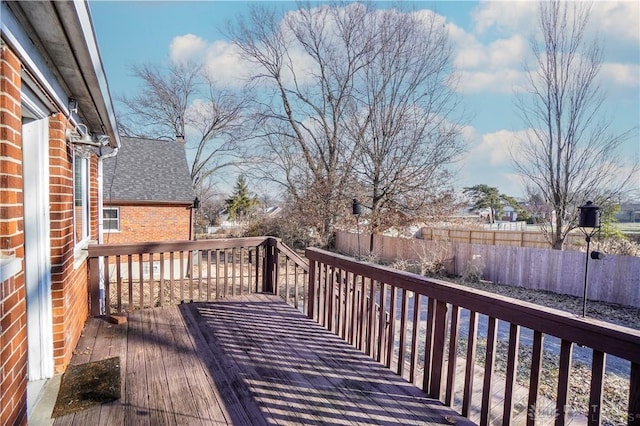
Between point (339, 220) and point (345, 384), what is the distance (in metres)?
11.3

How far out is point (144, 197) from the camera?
11.3 metres

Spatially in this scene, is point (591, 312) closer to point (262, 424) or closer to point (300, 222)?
point (262, 424)

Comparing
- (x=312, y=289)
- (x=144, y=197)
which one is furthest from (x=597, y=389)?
(x=144, y=197)

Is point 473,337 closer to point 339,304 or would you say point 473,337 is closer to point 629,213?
point 339,304

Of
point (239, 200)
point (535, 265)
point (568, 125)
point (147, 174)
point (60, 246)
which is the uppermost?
point (568, 125)

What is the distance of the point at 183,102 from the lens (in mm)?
19891

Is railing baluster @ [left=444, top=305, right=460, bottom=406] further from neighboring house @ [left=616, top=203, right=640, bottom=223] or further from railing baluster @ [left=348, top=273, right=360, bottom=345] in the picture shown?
neighboring house @ [left=616, top=203, right=640, bottom=223]

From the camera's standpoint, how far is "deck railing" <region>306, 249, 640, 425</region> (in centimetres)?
138

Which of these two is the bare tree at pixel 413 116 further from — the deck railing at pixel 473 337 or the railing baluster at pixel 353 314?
the railing baluster at pixel 353 314

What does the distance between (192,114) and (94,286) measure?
60.2ft

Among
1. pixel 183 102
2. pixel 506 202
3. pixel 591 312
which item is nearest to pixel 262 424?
pixel 591 312

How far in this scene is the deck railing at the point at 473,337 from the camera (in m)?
1.38

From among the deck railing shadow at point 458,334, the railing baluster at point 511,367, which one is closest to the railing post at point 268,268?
the deck railing shadow at point 458,334

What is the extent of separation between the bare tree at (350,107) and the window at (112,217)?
22.0ft
